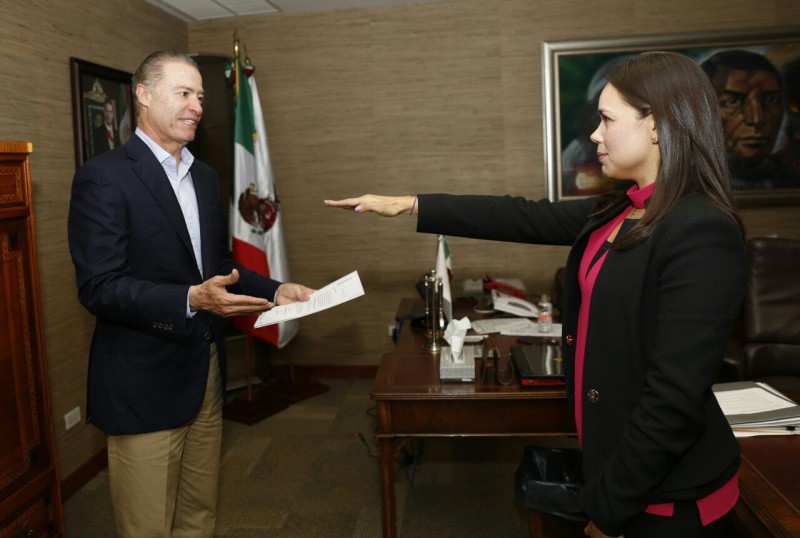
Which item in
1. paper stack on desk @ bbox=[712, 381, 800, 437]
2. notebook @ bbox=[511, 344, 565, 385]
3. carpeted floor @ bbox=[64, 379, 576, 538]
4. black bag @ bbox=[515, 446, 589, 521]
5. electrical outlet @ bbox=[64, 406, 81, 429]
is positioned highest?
notebook @ bbox=[511, 344, 565, 385]

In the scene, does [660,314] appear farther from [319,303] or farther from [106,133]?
[106,133]

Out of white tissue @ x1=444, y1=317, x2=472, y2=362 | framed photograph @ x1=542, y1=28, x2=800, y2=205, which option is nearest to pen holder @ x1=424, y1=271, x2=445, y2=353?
white tissue @ x1=444, y1=317, x2=472, y2=362

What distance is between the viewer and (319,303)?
1.78 m

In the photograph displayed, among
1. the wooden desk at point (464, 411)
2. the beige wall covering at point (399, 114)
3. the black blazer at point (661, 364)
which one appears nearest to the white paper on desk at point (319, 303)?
the wooden desk at point (464, 411)

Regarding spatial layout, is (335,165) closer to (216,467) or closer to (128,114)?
(128,114)

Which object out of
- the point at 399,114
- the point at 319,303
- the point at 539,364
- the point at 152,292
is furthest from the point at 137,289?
the point at 399,114

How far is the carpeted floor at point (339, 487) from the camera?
278 centimetres

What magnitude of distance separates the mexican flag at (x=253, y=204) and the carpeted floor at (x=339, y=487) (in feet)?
2.19

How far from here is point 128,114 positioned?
149 inches

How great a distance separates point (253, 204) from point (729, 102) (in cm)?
331

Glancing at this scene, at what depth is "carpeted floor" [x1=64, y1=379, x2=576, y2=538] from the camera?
2783 mm

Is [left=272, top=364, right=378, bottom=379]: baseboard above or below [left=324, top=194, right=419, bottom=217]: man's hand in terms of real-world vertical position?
below

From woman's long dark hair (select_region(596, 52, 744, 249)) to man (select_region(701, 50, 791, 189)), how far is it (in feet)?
11.4

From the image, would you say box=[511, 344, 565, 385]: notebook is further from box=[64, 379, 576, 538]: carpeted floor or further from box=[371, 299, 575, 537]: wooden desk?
box=[64, 379, 576, 538]: carpeted floor
